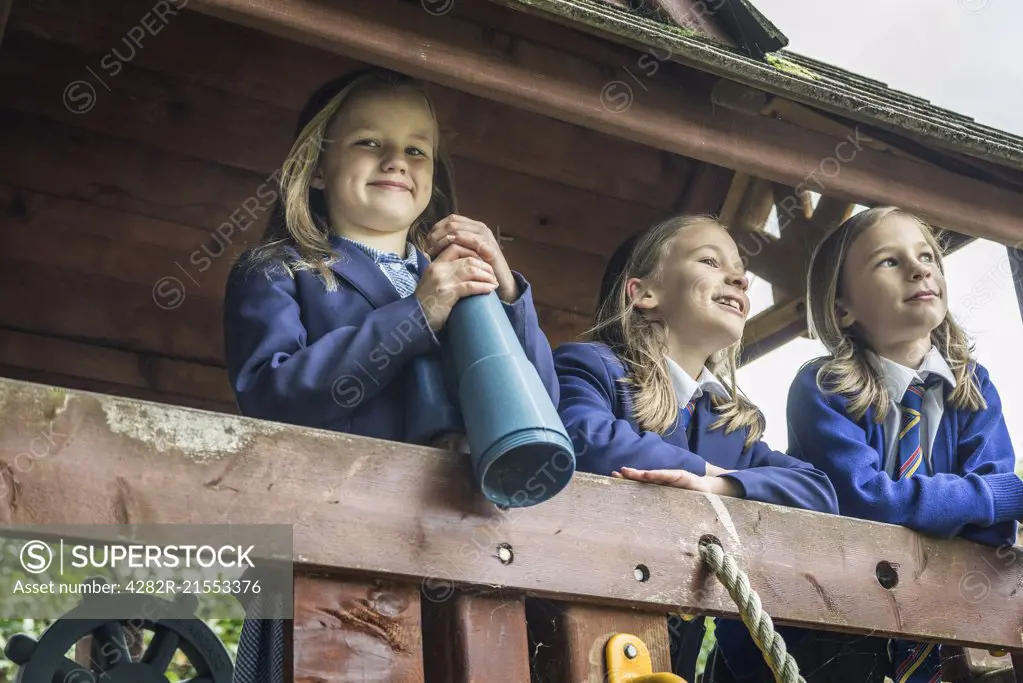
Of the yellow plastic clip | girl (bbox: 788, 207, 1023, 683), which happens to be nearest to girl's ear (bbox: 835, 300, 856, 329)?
girl (bbox: 788, 207, 1023, 683)

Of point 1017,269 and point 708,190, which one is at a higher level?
point 708,190

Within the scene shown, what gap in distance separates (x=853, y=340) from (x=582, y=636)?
65.1 inches

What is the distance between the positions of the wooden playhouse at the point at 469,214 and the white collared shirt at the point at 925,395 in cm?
39

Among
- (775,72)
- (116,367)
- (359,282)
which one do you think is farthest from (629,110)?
(116,367)

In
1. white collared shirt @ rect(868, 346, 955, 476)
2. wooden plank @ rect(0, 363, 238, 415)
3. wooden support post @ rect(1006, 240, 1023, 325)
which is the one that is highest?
wooden plank @ rect(0, 363, 238, 415)

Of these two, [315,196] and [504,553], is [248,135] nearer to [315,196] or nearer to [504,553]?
[315,196]

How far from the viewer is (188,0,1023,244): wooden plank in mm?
2910

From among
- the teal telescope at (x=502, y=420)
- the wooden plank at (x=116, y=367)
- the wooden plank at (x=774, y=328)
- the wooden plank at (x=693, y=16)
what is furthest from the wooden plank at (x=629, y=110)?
the wooden plank at (x=116, y=367)

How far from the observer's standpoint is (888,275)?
375cm

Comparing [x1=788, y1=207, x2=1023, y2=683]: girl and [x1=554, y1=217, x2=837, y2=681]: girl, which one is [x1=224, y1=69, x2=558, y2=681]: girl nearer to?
[x1=554, y1=217, x2=837, y2=681]: girl

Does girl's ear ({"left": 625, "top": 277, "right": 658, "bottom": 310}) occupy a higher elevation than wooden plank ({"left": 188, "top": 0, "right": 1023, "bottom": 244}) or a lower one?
lower

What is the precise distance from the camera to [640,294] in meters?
3.70

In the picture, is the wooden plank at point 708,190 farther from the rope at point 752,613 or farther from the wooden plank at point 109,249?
the rope at point 752,613

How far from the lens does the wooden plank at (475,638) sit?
2.30 metres
